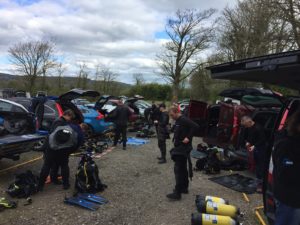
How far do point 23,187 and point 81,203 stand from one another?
1.20 metres

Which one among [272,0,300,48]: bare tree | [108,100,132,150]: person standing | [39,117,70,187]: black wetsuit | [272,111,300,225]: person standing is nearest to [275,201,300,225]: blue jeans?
[272,111,300,225]: person standing

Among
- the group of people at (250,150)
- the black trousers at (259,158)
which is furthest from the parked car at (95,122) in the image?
the black trousers at (259,158)

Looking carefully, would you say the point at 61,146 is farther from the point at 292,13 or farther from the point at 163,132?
the point at 292,13

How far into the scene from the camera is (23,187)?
20.1 ft

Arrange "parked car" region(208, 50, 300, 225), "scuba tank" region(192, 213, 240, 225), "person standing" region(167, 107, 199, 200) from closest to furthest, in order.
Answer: "parked car" region(208, 50, 300, 225), "scuba tank" region(192, 213, 240, 225), "person standing" region(167, 107, 199, 200)

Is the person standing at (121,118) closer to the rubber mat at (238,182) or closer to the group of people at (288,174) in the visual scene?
the rubber mat at (238,182)

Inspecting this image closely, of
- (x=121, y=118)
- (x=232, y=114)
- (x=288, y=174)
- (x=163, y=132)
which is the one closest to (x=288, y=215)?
(x=288, y=174)

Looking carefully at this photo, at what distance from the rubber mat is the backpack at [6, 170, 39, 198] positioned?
12.5 ft

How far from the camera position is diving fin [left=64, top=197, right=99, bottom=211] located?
5.60m

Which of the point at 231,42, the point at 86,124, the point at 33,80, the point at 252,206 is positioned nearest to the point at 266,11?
the point at 231,42

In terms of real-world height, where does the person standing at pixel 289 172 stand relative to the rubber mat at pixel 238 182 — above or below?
above

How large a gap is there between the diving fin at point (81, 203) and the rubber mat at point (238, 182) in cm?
297

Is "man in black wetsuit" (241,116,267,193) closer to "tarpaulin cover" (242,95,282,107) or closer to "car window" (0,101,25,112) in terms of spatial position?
"tarpaulin cover" (242,95,282,107)

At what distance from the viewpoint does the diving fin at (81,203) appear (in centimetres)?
560
